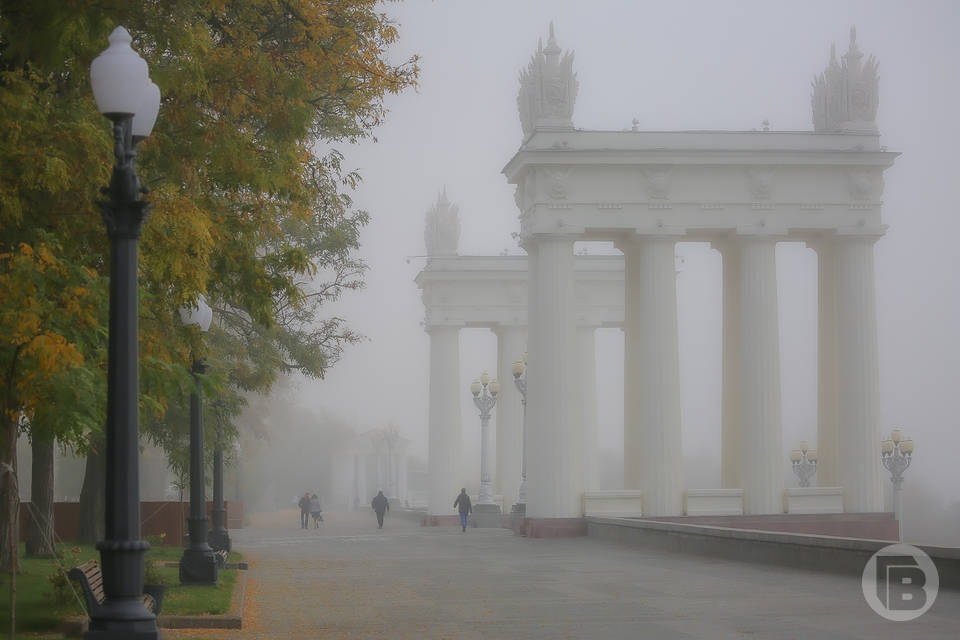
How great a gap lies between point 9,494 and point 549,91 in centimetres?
3283

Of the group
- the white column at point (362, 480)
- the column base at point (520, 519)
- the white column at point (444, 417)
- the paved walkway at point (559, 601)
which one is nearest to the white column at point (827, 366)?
the column base at point (520, 519)

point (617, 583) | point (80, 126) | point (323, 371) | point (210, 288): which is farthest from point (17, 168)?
point (323, 371)

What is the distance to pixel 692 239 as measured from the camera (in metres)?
45.6

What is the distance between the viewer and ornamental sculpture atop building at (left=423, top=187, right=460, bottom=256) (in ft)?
220

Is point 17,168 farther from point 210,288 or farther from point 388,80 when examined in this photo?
point 388,80

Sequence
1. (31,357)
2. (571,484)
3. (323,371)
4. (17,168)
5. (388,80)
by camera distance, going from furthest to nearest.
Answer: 1. (571,484)
2. (323,371)
3. (388,80)
4. (17,168)
5. (31,357)

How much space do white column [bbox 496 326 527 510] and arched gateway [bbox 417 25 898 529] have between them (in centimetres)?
1794

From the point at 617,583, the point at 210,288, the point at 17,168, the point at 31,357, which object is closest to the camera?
the point at 31,357

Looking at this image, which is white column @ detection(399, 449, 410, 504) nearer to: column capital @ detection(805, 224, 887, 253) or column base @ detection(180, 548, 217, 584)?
column capital @ detection(805, 224, 887, 253)

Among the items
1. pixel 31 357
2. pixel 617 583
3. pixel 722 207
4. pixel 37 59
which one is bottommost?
pixel 617 583

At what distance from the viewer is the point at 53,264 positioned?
46.4ft

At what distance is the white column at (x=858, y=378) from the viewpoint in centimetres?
4481

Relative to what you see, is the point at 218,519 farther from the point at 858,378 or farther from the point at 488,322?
the point at 488,322

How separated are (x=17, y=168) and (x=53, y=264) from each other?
4.58 ft
